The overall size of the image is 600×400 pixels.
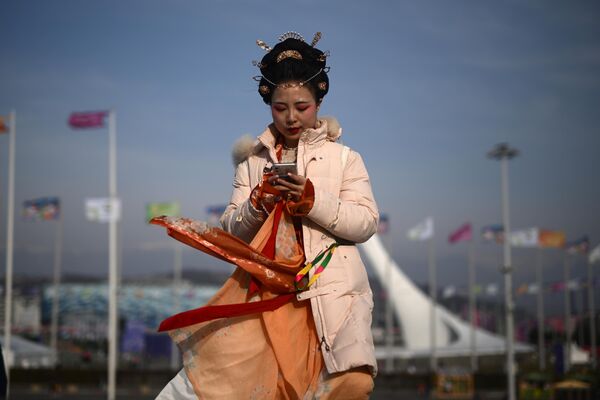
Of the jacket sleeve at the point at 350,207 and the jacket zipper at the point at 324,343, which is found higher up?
the jacket sleeve at the point at 350,207

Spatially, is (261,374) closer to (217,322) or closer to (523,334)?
(217,322)

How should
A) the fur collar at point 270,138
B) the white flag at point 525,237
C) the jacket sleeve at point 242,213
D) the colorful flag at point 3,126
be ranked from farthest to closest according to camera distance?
the white flag at point 525,237, the colorful flag at point 3,126, the fur collar at point 270,138, the jacket sleeve at point 242,213

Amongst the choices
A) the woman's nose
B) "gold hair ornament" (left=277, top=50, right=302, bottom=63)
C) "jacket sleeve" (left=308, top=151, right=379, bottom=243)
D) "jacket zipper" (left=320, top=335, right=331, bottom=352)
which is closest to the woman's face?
the woman's nose

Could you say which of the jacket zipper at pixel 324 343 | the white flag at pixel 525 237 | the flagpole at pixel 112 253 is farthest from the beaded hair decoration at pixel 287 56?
the white flag at pixel 525 237

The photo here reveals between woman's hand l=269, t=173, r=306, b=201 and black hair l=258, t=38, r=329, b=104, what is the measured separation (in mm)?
473

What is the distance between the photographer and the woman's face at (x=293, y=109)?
3662 mm

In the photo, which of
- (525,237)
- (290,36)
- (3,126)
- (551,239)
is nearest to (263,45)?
→ (290,36)

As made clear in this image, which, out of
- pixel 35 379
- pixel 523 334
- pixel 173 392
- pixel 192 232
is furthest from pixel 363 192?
pixel 523 334

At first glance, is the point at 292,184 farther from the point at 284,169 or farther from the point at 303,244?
the point at 303,244

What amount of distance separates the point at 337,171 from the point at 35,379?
38.8 meters

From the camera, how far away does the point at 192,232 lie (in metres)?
3.49

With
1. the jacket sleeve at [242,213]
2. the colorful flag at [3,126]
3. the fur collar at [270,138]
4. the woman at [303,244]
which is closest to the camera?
the woman at [303,244]

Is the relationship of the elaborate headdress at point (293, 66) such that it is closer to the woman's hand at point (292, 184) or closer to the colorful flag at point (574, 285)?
the woman's hand at point (292, 184)

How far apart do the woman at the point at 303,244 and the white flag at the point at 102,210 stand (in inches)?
1076
